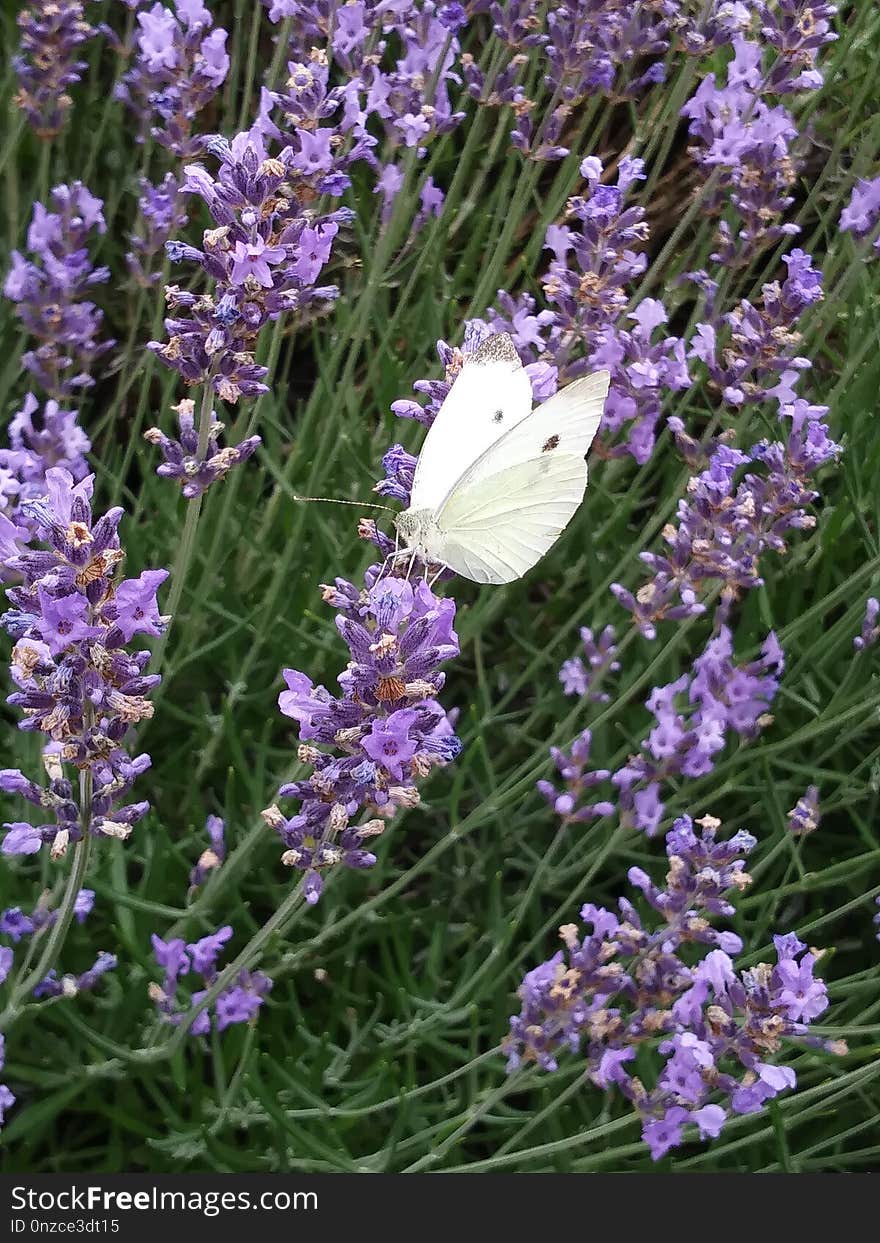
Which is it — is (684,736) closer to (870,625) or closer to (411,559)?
(870,625)

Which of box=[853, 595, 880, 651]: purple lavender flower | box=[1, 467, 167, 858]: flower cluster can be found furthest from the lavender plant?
box=[853, 595, 880, 651]: purple lavender flower

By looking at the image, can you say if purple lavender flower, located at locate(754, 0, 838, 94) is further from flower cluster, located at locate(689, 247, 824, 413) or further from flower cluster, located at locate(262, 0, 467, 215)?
flower cluster, located at locate(262, 0, 467, 215)

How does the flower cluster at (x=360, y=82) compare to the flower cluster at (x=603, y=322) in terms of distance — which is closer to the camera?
the flower cluster at (x=360, y=82)

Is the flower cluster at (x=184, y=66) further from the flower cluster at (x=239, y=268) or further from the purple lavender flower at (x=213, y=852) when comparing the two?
the purple lavender flower at (x=213, y=852)

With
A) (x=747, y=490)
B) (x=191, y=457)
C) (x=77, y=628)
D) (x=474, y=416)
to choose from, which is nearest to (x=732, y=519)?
(x=747, y=490)

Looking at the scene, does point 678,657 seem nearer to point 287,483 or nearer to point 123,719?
point 287,483

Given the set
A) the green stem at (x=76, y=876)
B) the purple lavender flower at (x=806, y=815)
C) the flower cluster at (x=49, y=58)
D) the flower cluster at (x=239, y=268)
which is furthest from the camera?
the flower cluster at (x=49, y=58)

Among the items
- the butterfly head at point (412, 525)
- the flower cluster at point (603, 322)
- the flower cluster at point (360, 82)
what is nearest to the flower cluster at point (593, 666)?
the flower cluster at point (603, 322)
